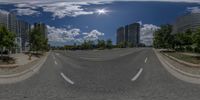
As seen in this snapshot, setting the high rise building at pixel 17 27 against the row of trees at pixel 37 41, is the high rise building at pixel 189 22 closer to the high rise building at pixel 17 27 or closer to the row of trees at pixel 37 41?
the row of trees at pixel 37 41

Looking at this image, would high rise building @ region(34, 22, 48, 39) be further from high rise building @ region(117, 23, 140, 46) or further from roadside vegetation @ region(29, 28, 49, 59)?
high rise building @ region(117, 23, 140, 46)

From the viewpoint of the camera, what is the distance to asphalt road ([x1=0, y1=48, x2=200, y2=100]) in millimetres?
2121

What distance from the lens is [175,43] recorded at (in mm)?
→ 2248

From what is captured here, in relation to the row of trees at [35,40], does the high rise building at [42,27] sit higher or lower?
higher

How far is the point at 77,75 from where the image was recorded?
7.09ft

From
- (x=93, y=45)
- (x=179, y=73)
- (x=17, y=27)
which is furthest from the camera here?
(x=179, y=73)

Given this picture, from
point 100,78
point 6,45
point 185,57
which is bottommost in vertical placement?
point 100,78

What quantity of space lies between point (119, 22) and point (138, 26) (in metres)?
0.16

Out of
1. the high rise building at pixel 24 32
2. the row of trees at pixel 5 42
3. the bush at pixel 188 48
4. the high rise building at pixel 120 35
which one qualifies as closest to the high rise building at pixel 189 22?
the high rise building at pixel 120 35

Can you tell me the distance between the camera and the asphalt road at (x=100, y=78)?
2121mm

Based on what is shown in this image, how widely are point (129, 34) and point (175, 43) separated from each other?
544 mm

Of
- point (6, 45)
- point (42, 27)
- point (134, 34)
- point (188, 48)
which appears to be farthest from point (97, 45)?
point (188, 48)

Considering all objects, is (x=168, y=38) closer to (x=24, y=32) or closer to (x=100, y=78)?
(x=100, y=78)

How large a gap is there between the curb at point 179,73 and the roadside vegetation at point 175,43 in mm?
114
